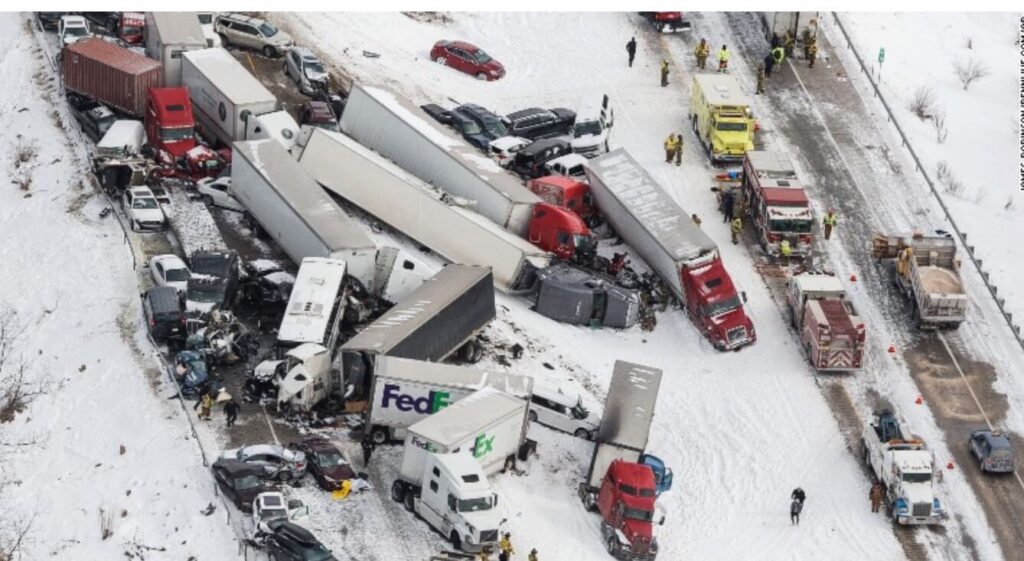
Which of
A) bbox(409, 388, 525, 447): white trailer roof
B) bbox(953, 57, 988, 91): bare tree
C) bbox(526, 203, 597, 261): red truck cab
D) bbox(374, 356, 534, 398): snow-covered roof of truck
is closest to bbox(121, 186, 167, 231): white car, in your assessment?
bbox(526, 203, 597, 261): red truck cab

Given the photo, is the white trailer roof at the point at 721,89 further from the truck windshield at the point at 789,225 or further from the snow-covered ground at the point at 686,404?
the truck windshield at the point at 789,225

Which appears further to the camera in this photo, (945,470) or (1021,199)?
(1021,199)

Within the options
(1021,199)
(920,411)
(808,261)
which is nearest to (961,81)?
(1021,199)

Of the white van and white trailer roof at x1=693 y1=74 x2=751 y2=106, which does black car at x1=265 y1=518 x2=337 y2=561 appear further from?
white trailer roof at x1=693 y1=74 x2=751 y2=106

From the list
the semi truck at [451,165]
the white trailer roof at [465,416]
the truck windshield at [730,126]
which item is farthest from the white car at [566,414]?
the truck windshield at [730,126]

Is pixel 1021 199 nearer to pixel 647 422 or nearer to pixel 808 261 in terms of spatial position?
pixel 808 261

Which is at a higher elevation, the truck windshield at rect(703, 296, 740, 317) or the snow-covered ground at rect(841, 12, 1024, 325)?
the truck windshield at rect(703, 296, 740, 317)
